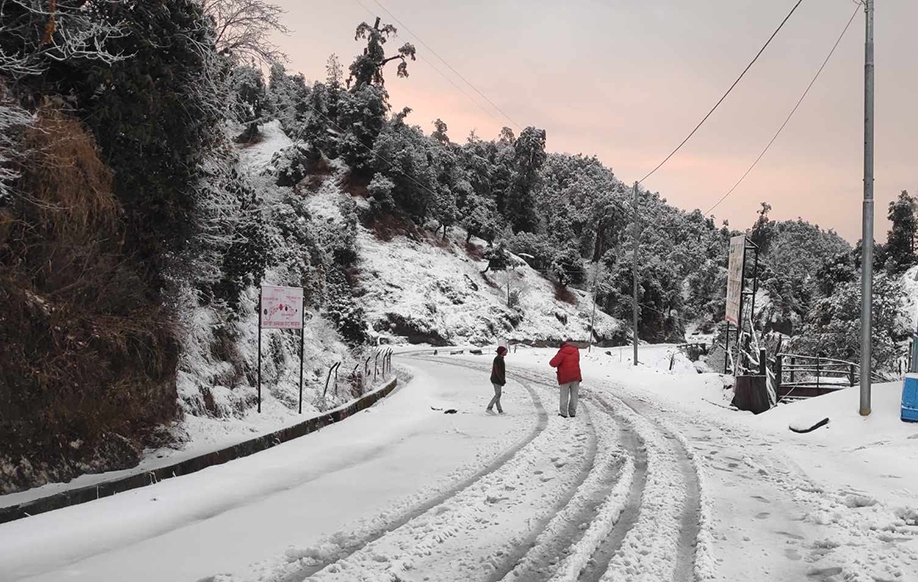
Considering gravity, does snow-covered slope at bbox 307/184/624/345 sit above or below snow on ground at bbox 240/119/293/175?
below

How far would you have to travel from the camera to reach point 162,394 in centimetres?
793

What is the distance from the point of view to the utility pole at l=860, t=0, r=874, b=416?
1081 cm

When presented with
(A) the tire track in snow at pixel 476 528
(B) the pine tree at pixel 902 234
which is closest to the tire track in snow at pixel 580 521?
(A) the tire track in snow at pixel 476 528

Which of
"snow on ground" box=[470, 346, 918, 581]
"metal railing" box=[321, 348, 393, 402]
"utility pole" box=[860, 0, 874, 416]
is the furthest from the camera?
"metal railing" box=[321, 348, 393, 402]

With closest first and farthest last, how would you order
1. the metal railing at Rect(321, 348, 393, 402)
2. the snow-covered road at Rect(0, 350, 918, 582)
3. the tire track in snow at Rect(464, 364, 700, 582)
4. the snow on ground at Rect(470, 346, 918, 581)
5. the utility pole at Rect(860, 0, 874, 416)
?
the tire track in snow at Rect(464, 364, 700, 582) → the snow-covered road at Rect(0, 350, 918, 582) → the snow on ground at Rect(470, 346, 918, 581) → the utility pole at Rect(860, 0, 874, 416) → the metal railing at Rect(321, 348, 393, 402)

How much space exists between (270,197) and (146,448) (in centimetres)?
938

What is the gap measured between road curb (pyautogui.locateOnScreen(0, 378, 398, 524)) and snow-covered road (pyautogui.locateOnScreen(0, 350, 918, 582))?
149 mm

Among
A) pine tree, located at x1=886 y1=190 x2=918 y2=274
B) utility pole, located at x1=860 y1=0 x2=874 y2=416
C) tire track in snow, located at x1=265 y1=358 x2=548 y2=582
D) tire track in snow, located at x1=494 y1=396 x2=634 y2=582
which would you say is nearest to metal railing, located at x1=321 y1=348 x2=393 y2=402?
tire track in snow, located at x1=265 y1=358 x2=548 y2=582

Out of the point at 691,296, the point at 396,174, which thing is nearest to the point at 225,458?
the point at 396,174

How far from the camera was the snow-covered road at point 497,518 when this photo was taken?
14.5 feet

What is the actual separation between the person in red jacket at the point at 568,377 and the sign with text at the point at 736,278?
742 centimetres

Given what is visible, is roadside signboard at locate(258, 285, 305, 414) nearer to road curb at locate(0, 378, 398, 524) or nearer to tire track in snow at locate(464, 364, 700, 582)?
road curb at locate(0, 378, 398, 524)

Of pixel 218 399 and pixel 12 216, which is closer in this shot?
pixel 12 216

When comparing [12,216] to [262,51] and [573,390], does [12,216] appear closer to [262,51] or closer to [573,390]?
[262,51]
